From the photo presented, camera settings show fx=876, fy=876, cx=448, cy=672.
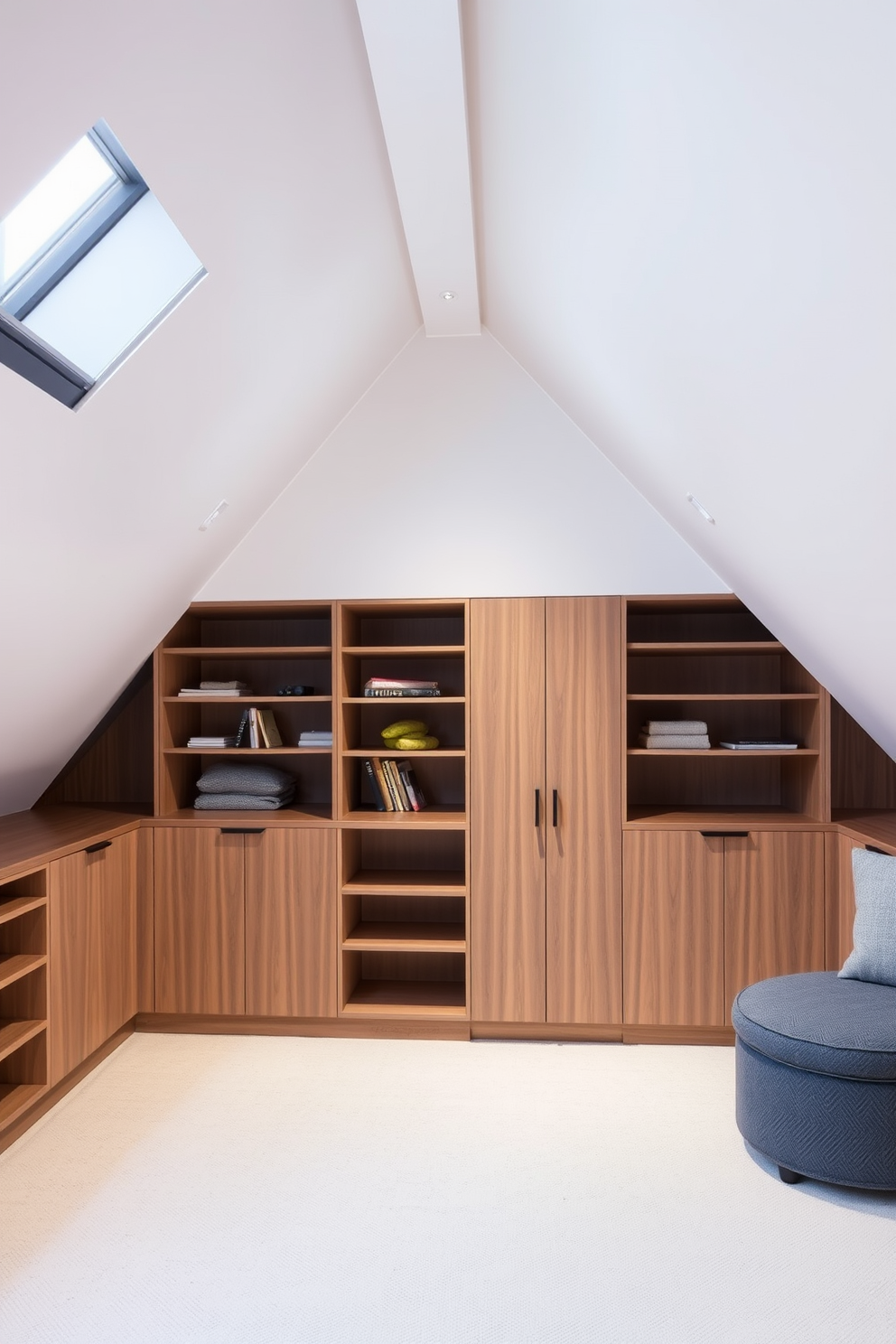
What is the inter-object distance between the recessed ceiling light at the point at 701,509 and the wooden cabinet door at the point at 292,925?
76.5 inches

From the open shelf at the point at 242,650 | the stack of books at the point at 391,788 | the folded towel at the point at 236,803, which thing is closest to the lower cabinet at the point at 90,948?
the folded towel at the point at 236,803

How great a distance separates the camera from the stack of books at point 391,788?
3.88 metres

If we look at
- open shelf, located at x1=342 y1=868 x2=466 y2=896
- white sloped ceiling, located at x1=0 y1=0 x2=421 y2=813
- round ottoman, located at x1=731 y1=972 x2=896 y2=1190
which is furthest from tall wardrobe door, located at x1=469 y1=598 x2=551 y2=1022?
white sloped ceiling, located at x1=0 y1=0 x2=421 y2=813

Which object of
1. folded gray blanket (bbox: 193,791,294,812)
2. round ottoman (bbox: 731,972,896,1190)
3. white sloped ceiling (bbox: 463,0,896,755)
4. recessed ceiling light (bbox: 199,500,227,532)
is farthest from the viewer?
folded gray blanket (bbox: 193,791,294,812)

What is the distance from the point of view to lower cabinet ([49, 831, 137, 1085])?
3084 millimetres

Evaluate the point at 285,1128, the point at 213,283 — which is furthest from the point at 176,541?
the point at 285,1128

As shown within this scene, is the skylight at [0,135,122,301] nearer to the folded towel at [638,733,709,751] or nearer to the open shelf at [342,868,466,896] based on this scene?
the open shelf at [342,868,466,896]

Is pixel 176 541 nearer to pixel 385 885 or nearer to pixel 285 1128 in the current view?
pixel 385 885

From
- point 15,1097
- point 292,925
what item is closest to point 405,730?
point 292,925

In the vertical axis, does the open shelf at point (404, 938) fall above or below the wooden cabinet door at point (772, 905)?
below

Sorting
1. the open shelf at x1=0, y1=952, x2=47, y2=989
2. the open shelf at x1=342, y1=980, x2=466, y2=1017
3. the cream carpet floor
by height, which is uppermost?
the open shelf at x1=0, y1=952, x2=47, y2=989

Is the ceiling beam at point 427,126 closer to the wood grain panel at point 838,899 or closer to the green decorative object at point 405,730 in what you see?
the green decorative object at point 405,730

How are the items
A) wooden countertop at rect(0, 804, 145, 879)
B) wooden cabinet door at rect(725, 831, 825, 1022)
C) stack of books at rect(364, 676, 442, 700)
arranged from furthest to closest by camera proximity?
stack of books at rect(364, 676, 442, 700)
wooden cabinet door at rect(725, 831, 825, 1022)
wooden countertop at rect(0, 804, 145, 879)

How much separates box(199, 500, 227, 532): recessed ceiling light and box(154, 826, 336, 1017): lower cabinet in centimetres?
128
